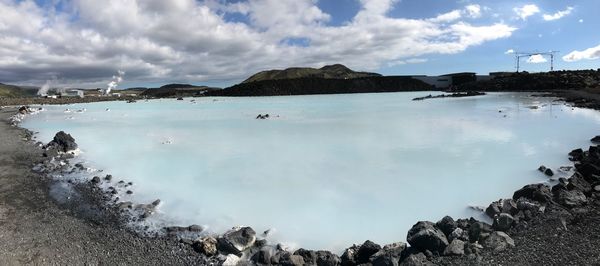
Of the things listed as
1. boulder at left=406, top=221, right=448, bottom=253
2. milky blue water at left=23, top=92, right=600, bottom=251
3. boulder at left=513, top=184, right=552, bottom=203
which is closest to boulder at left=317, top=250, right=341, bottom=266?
milky blue water at left=23, top=92, right=600, bottom=251

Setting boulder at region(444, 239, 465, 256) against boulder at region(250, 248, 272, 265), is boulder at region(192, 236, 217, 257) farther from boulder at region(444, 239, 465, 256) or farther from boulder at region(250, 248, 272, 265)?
boulder at region(444, 239, 465, 256)

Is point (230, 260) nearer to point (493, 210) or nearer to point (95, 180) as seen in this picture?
point (493, 210)

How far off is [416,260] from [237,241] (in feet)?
7.87

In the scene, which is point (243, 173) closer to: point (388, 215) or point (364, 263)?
point (388, 215)

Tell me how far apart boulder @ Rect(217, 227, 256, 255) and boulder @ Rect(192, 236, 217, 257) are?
85 mm

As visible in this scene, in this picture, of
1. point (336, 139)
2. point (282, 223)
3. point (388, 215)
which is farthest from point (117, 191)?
point (336, 139)

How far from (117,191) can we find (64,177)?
2.41 metres

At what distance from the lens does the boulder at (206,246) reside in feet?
18.1

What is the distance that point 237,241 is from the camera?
222 inches

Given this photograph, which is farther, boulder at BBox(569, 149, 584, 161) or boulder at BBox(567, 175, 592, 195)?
boulder at BBox(569, 149, 584, 161)

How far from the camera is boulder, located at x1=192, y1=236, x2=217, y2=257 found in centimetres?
553

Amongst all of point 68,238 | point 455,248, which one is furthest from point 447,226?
point 68,238

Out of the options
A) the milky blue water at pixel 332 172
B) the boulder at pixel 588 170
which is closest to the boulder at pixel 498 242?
the milky blue water at pixel 332 172

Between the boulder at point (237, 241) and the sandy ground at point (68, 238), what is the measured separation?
349mm
